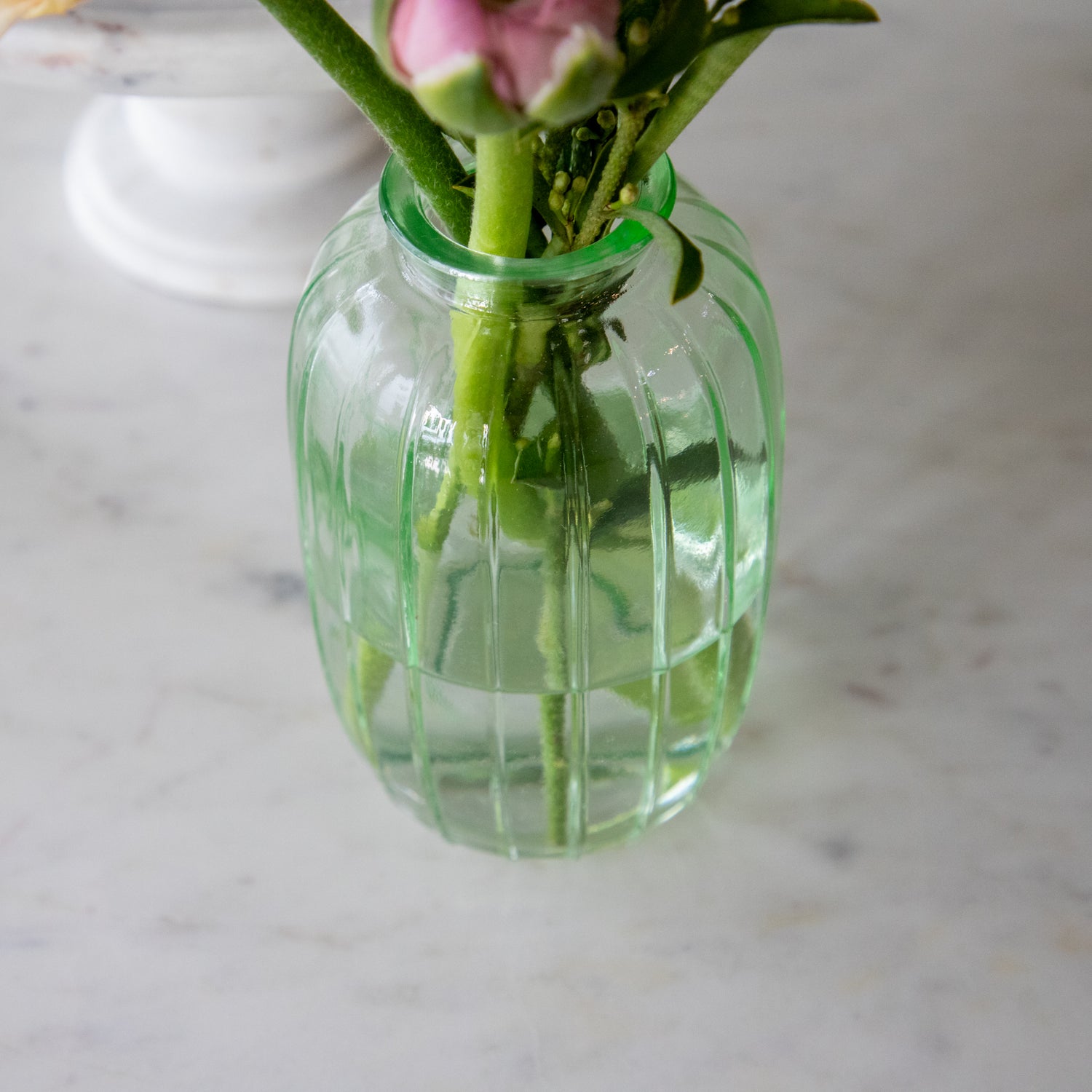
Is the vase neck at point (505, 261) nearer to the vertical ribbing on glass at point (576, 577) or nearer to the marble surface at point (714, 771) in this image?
the vertical ribbing on glass at point (576, 577)

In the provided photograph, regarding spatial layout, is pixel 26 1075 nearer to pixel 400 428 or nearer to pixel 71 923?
pixel 71 923

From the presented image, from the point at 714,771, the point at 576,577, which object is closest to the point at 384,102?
the point at 576,577

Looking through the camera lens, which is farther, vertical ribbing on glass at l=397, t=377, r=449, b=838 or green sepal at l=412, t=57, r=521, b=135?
A: vertical ribbing on glass at l=397, t=377, r=449, b=838

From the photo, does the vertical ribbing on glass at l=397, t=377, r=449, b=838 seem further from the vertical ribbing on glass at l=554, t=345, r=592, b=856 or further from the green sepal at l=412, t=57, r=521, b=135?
the green sepal at l=412, t=57, r=521, b=135

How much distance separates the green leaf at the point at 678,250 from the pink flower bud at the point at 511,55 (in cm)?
7

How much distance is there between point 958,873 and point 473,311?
10.6 inches

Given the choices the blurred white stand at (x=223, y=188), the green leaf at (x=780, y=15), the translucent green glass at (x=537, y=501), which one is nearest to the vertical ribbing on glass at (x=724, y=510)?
the translucent green glass at (x=537, y=501)

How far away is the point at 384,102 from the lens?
0.29 metres

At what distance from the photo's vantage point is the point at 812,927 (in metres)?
0.47

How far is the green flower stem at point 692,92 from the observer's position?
0.92 feet

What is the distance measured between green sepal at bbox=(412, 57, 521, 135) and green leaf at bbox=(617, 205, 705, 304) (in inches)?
2.6

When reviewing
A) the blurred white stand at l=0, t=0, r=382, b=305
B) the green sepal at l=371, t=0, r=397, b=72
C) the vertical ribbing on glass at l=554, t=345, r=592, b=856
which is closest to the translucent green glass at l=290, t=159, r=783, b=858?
the vertical ribbing on glass at l=554, t=345, r=592, b=856

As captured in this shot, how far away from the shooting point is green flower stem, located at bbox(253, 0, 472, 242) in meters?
0.27

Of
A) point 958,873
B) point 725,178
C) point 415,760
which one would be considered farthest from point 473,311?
point 725,178
